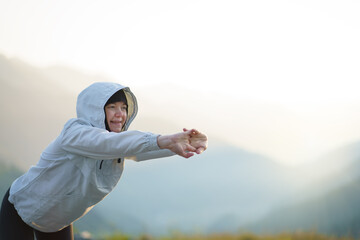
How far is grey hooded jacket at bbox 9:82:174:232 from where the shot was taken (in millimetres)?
1990

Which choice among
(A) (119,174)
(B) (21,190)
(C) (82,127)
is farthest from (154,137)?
(B) (21,190)

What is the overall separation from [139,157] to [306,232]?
3641mm

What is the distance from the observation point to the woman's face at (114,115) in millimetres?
2211

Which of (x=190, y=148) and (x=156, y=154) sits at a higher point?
(x=156, y=154)

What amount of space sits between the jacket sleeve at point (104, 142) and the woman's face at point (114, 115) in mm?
219

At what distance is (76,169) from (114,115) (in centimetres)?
34

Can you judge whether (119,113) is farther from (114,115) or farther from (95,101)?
(95,101)

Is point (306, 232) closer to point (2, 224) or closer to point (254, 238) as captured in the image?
point (254, 238)

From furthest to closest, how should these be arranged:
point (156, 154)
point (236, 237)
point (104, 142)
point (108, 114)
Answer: point (236, 237), point (156, 154), point (108, 114), point (104, 142)

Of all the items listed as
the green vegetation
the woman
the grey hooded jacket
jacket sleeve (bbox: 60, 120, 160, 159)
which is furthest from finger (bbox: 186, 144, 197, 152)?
the green vegetation

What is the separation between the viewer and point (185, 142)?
1.87m

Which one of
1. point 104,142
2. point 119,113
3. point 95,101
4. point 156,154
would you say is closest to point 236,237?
point 156,154

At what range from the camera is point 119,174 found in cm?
229

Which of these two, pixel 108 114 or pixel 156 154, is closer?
pixel 108 114
